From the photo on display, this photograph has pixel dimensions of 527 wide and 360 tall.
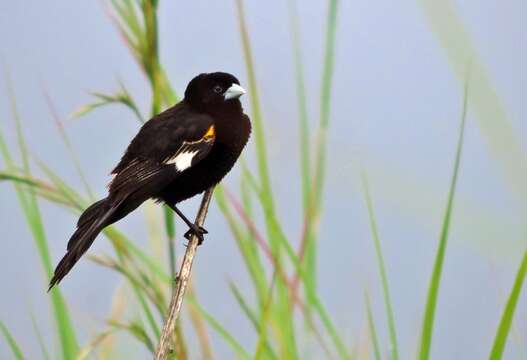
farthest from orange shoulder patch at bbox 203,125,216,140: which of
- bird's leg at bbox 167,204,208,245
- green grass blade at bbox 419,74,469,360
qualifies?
green grass blade at bbox 419,74,469,360

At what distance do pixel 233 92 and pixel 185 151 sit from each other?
0.16 meters

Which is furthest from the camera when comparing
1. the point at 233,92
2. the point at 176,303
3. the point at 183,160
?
the point at 233,92

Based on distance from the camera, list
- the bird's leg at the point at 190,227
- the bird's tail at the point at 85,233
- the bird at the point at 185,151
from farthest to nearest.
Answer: the bird's leg at the point at 190,227, the bird at the point at 185,151, the bird's tail at the point at 85,233

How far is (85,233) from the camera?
940 mm

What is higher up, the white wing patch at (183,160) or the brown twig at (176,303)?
the white wing patch at (183,160)

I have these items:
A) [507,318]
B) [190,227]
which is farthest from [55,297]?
[507,318]

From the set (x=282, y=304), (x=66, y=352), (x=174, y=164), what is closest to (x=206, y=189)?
(x=174, y=164)

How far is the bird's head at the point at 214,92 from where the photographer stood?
1218 millimetres

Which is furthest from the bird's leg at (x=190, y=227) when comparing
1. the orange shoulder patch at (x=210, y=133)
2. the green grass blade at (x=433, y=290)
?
the green grass blade at (x=433, y=290)

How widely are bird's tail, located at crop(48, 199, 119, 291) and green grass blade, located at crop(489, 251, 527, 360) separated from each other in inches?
19.1

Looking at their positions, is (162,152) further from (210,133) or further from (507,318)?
(507,318)

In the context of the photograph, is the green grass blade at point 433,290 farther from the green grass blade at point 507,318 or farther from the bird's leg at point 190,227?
the bird's leg at point 190,227

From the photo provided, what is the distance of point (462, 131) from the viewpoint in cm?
101

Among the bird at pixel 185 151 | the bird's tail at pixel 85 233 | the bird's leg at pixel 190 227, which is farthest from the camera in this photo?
the bird's leg at pixel 190 227
